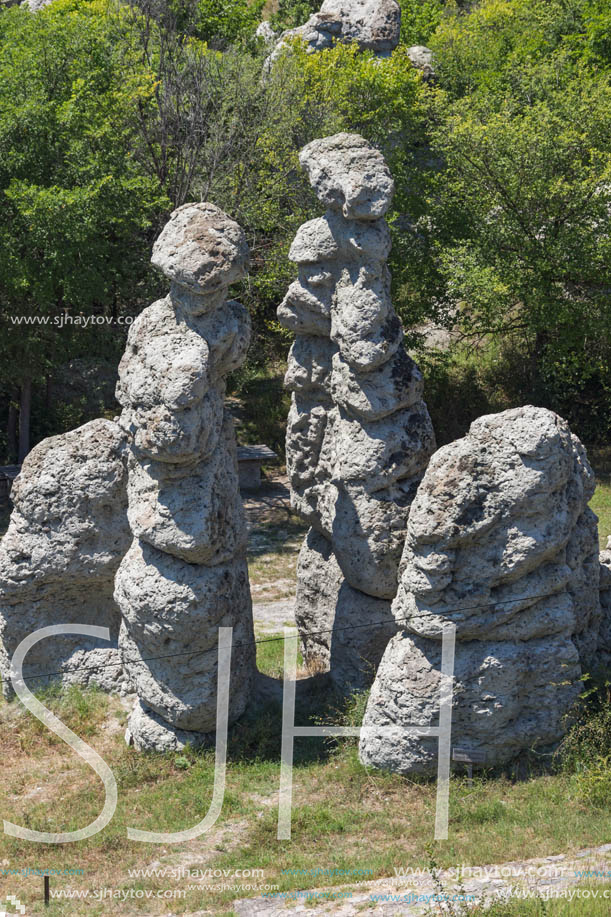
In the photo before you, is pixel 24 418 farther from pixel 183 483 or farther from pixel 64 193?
pixel 183 483

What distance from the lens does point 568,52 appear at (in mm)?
27766

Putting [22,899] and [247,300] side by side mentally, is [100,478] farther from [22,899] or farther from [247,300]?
[247,300]

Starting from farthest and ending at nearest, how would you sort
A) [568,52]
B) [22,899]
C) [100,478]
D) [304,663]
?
[568,52], [304,663], [100,478], [22,899]

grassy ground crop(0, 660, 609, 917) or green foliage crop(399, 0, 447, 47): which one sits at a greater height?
green foliage crop(399, 0, 447, 47)

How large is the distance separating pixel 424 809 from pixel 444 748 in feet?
2.14

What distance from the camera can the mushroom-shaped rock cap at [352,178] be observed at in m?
12.3

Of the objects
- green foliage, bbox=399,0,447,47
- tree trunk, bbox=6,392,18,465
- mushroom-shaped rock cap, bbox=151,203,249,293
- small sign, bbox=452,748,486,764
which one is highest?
green foliage, bbox=399,0,447,47

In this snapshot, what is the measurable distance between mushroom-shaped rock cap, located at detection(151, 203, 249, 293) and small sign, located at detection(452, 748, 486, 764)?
542 cm

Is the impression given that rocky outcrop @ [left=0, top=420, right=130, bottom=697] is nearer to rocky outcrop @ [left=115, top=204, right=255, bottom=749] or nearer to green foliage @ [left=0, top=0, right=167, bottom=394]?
rocky outcrop @ [left=115, top=204, right=255, bottom=749]

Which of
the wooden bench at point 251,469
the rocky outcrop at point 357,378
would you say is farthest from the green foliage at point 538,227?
the rocky outcrop at point 357,378

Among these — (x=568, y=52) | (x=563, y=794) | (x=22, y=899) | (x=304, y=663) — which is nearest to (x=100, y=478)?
(x=304, y=663)

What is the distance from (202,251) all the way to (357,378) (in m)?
2.38

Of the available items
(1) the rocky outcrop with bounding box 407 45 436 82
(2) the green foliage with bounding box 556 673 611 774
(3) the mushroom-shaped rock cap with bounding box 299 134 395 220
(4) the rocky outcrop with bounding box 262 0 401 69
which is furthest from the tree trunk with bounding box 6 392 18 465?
(1) the rocky outcrop with bounding box 407 45 436 82

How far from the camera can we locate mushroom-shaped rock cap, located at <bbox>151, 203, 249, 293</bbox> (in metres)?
11.5
